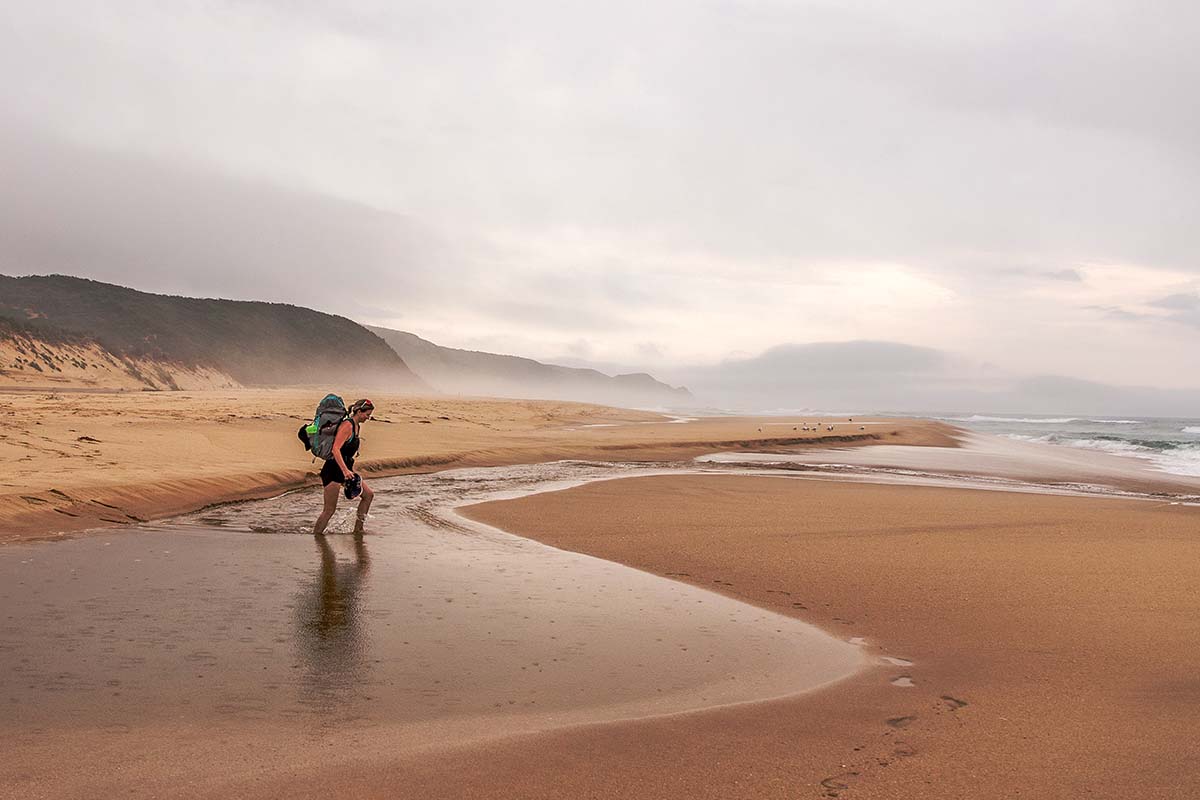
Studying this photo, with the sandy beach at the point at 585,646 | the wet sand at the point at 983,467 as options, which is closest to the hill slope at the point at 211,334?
the wet sand at the point at 983,467

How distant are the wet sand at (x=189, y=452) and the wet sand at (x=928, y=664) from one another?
15.9 feet

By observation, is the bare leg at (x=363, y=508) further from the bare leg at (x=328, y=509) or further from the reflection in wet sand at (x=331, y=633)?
the reflection in wet sand at (x=331, y=633)

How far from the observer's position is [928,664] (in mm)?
5270

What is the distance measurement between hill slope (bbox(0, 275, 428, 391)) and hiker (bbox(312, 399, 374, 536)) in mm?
62039

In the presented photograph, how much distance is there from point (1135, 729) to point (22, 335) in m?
66.0

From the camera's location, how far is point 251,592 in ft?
21.9

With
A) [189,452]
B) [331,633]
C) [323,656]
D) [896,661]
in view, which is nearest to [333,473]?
[331,633]

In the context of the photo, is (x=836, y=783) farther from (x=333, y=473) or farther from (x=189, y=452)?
(x=189, y=452)

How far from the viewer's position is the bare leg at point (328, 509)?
960cm

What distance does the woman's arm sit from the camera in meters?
9.92

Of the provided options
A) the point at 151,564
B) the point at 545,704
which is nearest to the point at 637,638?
the point at 545,704

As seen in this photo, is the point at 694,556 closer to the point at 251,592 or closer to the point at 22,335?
the point at 251,592

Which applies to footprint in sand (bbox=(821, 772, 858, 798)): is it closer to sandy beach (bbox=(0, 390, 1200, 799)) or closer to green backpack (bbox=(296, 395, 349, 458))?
sandy beach (bbox=(0, 390, 1200, 799))

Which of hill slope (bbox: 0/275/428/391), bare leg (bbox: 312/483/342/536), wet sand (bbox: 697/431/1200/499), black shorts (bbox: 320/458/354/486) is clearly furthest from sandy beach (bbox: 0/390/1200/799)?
hill slope (bbox: 0/275/428/391)
